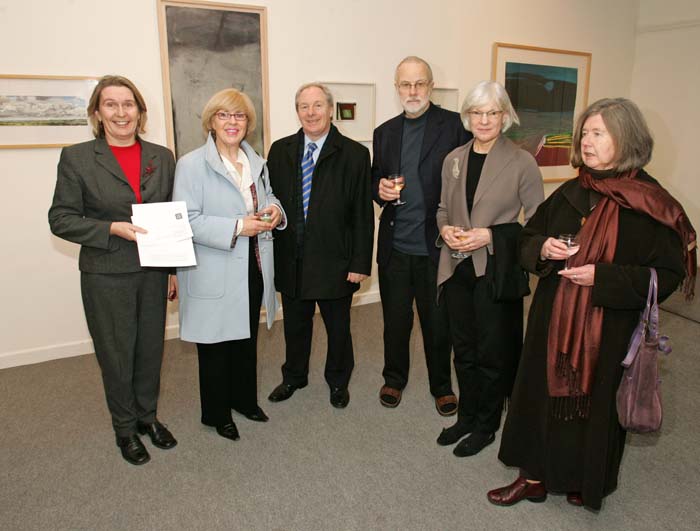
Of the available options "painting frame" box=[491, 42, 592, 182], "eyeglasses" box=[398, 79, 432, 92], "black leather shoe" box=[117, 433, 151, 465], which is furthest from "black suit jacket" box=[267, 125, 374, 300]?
"painting frame" box=[491, 42, 592, 182]

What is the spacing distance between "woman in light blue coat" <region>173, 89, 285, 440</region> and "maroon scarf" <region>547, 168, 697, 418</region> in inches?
54.9

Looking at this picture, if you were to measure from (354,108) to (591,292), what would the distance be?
3.30 m

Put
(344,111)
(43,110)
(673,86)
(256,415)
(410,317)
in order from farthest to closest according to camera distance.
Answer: (673,86) → (344,111) → (43,110) → (410,317) → (256,415)

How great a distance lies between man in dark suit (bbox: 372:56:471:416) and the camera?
2.90 m

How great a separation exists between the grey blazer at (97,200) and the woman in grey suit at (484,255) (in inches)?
57.8

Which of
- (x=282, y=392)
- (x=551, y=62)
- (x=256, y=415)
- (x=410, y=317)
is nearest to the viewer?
(x=256, y=415)

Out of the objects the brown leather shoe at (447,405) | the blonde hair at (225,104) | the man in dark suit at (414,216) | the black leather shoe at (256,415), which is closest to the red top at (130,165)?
the blonde hair at (225,104)

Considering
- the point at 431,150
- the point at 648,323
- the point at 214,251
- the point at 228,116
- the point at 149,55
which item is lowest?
the point at 648,323

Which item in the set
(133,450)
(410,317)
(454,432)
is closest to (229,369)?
(133,450)

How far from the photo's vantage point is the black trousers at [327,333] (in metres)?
3.21

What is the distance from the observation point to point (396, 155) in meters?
2.98

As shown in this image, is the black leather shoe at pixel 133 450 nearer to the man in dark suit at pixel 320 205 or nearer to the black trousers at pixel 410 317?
the man in dark suit at pixel 320 205

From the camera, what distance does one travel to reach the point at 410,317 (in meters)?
3.23

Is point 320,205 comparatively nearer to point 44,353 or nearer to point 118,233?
point 118,233
